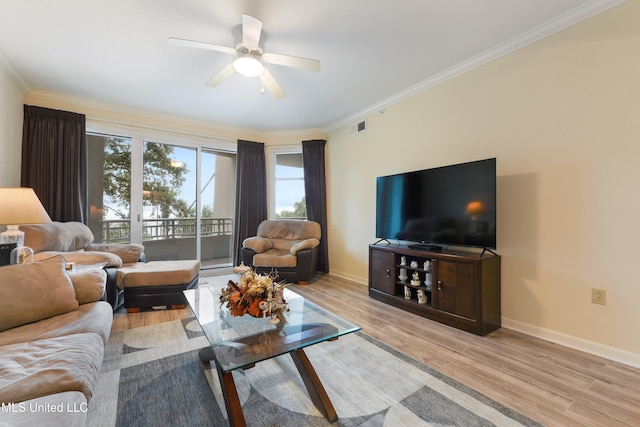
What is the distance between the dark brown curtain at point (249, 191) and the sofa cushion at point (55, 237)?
2.12 m

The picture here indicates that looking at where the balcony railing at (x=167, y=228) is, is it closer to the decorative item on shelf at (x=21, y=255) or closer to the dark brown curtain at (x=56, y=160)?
the dark brown curtain at (x=56, y=160)

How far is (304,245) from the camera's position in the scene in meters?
4.11

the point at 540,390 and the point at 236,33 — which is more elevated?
the point at 236,33

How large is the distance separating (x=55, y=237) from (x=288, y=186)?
338cm

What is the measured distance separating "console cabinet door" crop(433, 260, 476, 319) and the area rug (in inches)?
32.9

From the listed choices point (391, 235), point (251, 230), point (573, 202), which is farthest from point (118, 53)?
point (573, 202)

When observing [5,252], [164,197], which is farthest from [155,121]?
[5,252]

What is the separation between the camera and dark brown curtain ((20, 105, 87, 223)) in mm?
3373

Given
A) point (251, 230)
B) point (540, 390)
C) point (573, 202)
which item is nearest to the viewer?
point (540, 390)

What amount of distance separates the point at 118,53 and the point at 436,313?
407cm

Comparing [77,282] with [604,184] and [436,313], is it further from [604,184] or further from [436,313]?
[604,184]

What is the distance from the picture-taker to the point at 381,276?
3283 mm

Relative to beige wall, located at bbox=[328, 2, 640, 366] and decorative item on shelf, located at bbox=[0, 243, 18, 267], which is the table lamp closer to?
decorative item on shelf, located at bbox=[0, 243, 18, 267]

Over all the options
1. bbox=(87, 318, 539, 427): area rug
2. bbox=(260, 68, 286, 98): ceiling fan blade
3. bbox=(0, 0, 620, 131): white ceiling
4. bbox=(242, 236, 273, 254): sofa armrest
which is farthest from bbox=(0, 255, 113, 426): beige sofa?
bbox=(242, 236, 273, 254): sofa armrest
